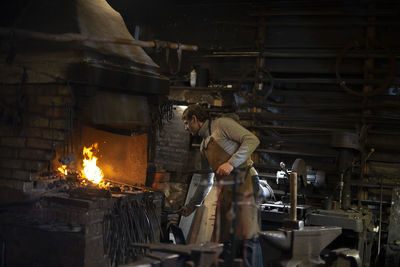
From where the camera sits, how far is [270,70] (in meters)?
7.67

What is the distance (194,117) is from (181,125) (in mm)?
3237

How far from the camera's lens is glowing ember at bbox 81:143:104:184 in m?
5.84

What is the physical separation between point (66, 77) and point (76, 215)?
1361mm

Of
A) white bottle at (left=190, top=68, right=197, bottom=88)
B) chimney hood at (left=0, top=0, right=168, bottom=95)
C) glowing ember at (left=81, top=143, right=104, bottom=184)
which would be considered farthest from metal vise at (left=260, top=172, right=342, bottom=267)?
white bottle at (left=190, top=68, right=197, bottom=88)

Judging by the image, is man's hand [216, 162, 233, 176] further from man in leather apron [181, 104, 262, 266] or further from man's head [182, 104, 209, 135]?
man's head [182, 104, 209, 135]

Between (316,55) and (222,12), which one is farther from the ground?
(222,12)

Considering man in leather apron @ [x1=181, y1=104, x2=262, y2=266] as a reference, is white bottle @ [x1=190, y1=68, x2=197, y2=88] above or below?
above

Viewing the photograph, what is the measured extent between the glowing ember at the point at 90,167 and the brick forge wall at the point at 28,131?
38.6 inches

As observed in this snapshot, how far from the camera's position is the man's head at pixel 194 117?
4.71 meters

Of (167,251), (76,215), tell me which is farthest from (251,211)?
(167,251)

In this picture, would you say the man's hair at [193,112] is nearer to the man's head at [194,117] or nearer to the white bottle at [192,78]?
the man's head at [194,117]

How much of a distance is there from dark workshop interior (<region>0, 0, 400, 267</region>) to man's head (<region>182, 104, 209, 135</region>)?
2.68ft

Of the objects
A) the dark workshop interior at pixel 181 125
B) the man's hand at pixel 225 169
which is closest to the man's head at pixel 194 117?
the man's hand at pixel 225 169

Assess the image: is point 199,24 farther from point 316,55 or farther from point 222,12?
point 316,55
